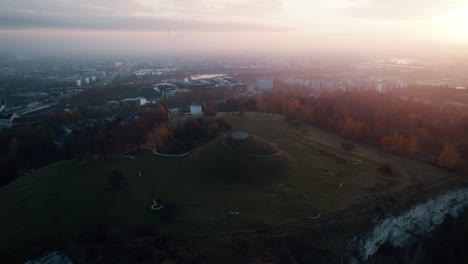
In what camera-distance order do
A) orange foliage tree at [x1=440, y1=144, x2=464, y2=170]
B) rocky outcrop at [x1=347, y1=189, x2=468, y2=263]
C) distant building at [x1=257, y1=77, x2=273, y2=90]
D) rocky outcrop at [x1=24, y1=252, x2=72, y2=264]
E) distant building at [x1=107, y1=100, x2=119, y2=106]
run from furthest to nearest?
distant building at [x1=257, y1=77, x2=273, y2=90] < distant building at [x1=107, y1=100, x2=119, y2=106] < orange foliage tree at [x1=440, y1=144, x2=464, y2=170] < rocky outcrop at [x1=347, y1=189, x2=468, y2=263] < rocky outcrop at [x1=24, y1=252, x2=72, y2=264]

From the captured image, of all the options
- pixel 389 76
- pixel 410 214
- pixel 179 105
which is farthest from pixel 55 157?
pixel 389 76

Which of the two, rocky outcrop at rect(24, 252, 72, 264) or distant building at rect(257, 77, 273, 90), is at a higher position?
distant building at rect(257, 77, 273, 90)

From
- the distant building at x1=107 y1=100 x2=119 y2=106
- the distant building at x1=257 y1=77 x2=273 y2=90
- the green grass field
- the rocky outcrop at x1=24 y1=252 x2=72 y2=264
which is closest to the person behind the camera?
the rocky outcrop at x1=24 y1=252 x2=72 y2=264

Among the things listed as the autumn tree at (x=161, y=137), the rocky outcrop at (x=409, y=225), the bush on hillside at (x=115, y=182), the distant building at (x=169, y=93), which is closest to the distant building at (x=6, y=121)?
the distant building at (x=169, y=93)

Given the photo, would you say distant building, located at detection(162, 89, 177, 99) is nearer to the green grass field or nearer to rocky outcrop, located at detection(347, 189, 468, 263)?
the green grass field

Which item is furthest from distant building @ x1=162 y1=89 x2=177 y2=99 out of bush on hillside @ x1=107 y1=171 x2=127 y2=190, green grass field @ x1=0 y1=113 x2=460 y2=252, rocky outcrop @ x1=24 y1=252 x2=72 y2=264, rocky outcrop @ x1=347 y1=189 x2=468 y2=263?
rocky outcrop @ x1=347 y1=189 x2=468 y2=263

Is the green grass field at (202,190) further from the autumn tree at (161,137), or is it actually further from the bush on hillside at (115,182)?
the autumn tree at (161,137)

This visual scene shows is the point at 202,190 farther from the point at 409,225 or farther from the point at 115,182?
the point at 409,225

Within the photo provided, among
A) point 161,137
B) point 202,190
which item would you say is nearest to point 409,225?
point 202,190
